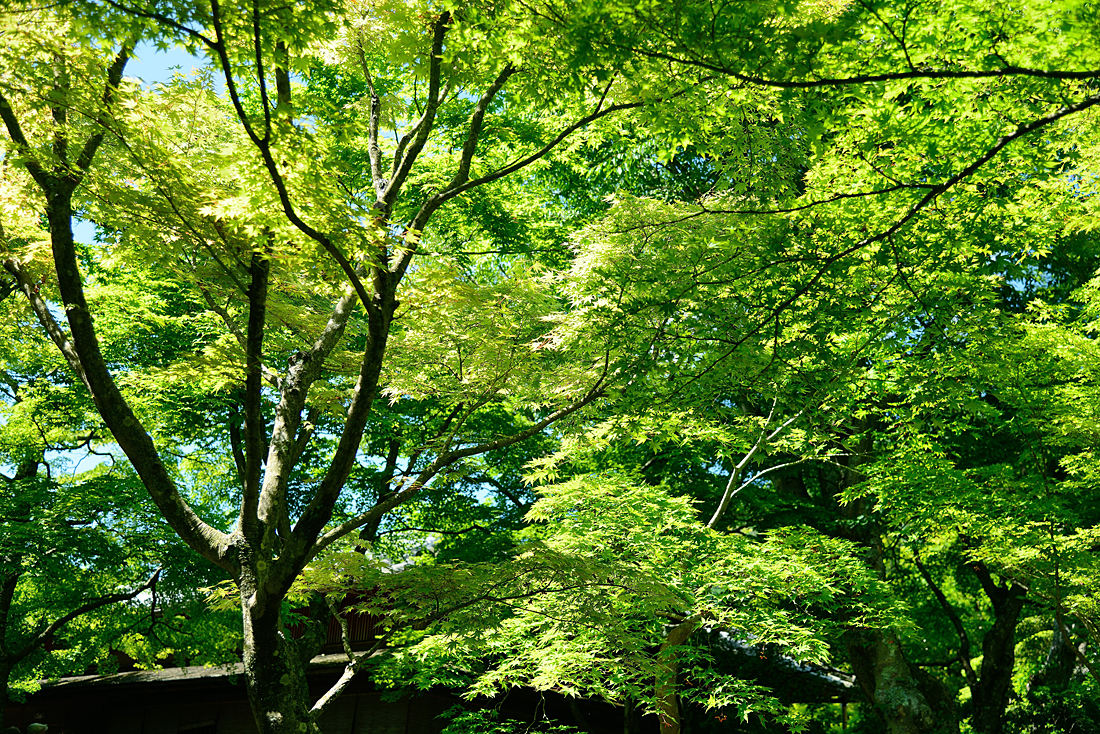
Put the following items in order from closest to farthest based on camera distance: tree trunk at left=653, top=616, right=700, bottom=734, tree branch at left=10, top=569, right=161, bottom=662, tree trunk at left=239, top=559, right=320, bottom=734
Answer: tree trunk at left=239, top=559, right=320, bottom=734, tree trunk at left=653, top=616, right=700, bottom=734, tree branch at left=10, top=569, right=161, bottom=662

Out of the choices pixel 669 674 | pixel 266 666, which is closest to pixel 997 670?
pixel 669 674

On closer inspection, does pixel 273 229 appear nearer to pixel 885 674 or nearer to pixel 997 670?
pixel 885 674

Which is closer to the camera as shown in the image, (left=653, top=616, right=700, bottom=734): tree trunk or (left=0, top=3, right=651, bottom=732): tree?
(left=0, top=3, right=651, bottom=732): tree

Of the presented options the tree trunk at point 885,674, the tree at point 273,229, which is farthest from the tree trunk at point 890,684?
the tree at point 273,229

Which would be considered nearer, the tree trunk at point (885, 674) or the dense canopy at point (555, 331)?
the dense canopy at point (555, 331)

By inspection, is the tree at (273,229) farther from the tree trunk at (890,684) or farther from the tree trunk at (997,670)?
the tree trunk at (997,670)

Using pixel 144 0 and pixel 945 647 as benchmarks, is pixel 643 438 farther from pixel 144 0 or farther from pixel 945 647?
pixel 945 647

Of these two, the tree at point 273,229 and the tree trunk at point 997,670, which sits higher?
the tree at point 273,229

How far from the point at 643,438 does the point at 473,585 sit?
7.34 feet

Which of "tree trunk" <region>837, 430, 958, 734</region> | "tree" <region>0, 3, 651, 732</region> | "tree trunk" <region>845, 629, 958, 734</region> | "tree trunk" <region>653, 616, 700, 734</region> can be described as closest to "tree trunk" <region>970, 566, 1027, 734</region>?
"tree trunk" <region>837, 430, 958, 734</region>

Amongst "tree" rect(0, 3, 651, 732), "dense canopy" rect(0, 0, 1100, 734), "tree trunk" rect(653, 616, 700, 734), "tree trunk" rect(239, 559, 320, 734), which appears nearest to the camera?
"dense canopy" rect(0, 0, 1100, 734)

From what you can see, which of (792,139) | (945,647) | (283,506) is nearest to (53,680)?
(283,506)

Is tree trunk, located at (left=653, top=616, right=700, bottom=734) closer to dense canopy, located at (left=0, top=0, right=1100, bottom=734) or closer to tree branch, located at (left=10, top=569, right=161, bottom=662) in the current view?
dense canopy, located at (left=0, top=0, right=1100, bottom=734)

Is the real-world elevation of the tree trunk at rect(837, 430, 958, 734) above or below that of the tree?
below
